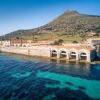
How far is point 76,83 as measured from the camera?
3046 inches

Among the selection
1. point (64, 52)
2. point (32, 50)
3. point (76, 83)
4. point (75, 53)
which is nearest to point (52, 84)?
point (76, 83)

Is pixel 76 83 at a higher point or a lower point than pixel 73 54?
lower

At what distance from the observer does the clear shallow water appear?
2454 inches

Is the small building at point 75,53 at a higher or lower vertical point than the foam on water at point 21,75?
higher

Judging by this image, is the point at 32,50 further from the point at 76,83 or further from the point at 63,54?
the point at 76,83

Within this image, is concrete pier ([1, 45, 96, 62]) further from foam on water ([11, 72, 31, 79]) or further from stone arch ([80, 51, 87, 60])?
foam on water ([11, 72, 31, 79])

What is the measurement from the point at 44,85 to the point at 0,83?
15166 millimetres

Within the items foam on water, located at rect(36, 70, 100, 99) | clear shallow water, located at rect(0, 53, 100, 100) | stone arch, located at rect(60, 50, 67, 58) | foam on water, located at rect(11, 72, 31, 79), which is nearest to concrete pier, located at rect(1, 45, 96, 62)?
stone arch, located at rect(60, 50, 67, 58)

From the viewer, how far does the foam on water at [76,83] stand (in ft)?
219

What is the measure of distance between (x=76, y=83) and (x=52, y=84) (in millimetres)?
8632

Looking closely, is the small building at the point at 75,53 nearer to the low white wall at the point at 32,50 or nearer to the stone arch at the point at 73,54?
the stone arch at the point at 73,54

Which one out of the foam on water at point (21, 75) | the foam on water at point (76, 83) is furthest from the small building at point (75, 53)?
the foam on water at point (21, 75)

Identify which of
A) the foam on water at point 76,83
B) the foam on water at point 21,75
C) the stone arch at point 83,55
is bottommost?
the foam on water at point 76,83

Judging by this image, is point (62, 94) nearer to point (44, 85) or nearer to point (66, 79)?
point (44, 85)
